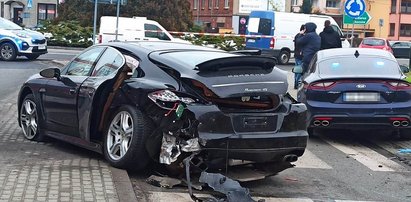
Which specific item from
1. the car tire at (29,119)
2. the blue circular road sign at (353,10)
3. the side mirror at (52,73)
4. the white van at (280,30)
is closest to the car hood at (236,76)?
the side mirror at (52,73)

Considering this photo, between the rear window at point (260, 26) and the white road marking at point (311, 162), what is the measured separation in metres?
24.2

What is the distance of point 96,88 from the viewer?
7.36m

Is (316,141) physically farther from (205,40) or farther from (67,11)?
(67,11)

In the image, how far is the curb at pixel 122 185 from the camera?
19.3ft

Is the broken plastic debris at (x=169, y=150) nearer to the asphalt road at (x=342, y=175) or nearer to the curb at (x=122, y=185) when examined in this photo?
the asphalt road at (x=342, y=175)

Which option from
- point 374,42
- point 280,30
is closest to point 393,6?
point 374,42

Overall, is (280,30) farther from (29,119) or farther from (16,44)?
(29,119)

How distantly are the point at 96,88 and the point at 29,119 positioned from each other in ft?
6.30

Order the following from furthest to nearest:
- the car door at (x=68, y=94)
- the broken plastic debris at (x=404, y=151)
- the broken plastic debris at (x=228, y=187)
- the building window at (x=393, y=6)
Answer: the building window at (x=393, y=6)
the broken plastic debris at (x=404, y=151)
the car door at (x=68, y=94)
the broken plastic debris at (x=228, y=187)

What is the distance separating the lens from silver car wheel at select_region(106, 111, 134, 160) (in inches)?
272

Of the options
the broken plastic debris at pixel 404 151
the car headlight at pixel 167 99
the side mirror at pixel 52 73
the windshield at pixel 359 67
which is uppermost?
the windshield at pixel 359 67

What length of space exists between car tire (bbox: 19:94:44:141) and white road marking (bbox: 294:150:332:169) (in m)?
3.30

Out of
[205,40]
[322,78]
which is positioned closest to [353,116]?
[322,78]

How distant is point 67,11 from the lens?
44812mm
